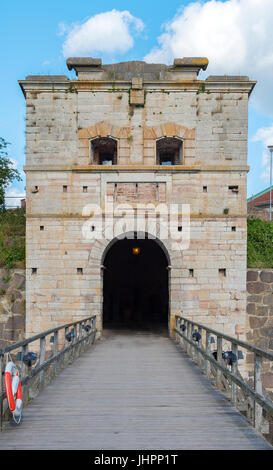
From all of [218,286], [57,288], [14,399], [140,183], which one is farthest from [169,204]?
[14,399]

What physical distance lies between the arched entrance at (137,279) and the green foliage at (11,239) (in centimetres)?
520

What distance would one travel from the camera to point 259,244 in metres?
13.9

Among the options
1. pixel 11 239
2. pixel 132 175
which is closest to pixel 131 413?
pixel 132 175

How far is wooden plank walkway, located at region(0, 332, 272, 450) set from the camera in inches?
159

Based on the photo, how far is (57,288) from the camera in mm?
11891

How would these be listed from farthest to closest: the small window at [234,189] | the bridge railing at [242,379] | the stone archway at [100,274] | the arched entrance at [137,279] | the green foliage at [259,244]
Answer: the arched entrance at [137,279] < the green foliage at [259,244] < the small window at [234,189] < the stone archway at [100,274] < the bridge railing at [242,379]

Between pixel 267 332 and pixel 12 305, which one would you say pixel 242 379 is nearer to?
pixel 267 332

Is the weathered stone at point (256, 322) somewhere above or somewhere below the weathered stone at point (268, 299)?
below

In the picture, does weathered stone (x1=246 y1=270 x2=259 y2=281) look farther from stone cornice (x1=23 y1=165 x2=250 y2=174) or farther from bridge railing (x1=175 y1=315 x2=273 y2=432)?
bridge railing (x1=175 y1=315 x2=273 y2=432)

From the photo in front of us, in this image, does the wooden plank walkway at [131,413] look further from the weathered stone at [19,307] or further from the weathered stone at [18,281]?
the weathered stone at [18,281]

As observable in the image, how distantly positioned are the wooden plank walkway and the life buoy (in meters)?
0.17

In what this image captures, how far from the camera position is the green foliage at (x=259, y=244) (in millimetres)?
13044

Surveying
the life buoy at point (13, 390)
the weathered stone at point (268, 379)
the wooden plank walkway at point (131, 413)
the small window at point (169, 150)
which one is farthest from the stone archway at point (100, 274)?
the life buoy at point (13, 390)

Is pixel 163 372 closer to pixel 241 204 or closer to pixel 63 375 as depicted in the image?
pixel 63 375
